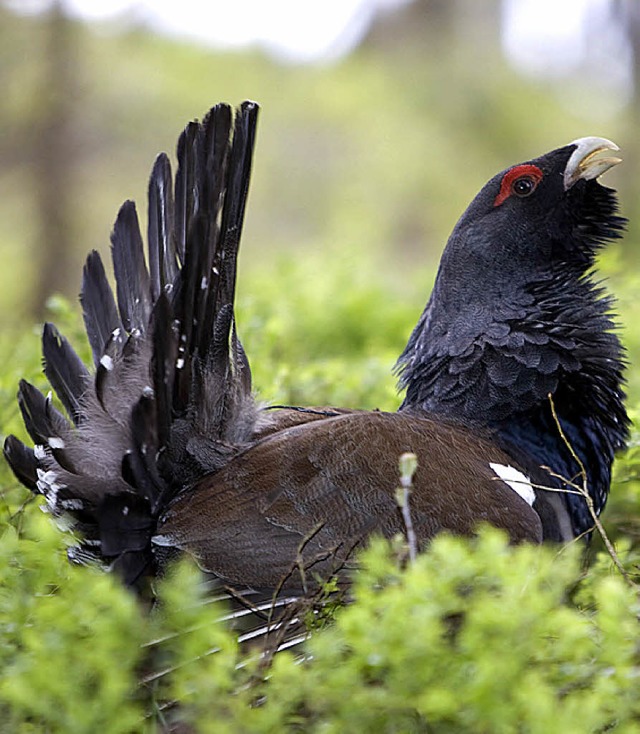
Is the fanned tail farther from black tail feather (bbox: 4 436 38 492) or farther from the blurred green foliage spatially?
the blurred green foliage

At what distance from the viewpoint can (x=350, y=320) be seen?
6191mm

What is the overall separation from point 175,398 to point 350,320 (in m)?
3.66

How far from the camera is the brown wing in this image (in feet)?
8.27

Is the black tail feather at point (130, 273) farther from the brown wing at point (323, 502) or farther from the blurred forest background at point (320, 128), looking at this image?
the blurred forest background at point (320, 128)

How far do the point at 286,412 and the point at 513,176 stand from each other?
4.09 ft

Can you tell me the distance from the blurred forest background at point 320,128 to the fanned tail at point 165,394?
11.8 ft

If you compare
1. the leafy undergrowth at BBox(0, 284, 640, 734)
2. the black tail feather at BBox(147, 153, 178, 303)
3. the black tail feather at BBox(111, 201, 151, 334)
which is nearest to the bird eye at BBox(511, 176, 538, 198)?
the black tail feather at BBox(147, 153, 178, 303)

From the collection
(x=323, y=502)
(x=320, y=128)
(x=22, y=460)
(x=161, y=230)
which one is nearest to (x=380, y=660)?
(x=323, y=502)

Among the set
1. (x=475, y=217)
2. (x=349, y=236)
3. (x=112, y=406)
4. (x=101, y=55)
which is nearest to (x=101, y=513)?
(x=112, y=406)

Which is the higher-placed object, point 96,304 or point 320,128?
point 320,128

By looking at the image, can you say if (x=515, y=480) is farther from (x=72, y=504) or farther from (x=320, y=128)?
(x=320, y=128)

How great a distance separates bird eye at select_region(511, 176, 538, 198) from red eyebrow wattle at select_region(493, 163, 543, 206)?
11 millimetres

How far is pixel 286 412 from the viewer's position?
3164 mm

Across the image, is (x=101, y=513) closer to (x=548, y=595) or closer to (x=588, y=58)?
(x=548, y=595)
